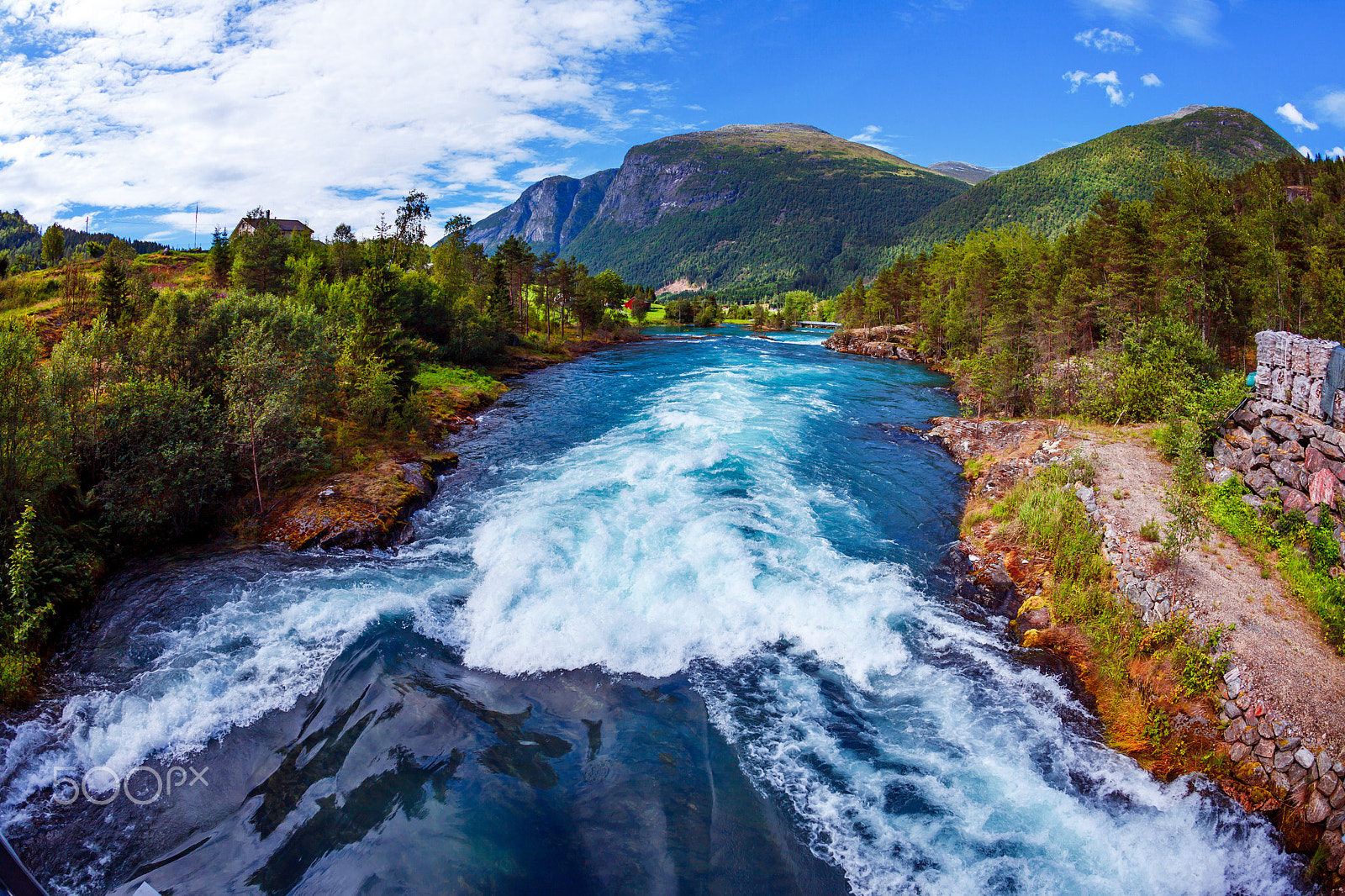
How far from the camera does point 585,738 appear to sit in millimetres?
10000

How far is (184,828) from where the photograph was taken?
26.8 ft

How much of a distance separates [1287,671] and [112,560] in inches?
994

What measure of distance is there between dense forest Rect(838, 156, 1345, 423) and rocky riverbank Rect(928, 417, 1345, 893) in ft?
29.0

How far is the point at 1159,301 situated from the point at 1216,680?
30.6 m

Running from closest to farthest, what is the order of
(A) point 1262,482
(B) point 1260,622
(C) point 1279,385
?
(B) point 1260,622 → (A) point 1262,482 → (C) point 1279,385

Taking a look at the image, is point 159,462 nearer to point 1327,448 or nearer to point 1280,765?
point 1280,765

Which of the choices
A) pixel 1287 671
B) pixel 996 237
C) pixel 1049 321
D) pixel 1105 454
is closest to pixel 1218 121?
pixel 996 237

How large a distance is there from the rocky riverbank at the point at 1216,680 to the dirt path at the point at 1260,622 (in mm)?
24

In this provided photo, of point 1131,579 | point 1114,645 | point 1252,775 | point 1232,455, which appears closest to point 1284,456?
point 1232,455

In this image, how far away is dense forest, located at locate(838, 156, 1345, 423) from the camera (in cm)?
2456

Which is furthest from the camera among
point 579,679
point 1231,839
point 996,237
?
point 996,237

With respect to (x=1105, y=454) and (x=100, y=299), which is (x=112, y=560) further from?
(x=1105, y=454)

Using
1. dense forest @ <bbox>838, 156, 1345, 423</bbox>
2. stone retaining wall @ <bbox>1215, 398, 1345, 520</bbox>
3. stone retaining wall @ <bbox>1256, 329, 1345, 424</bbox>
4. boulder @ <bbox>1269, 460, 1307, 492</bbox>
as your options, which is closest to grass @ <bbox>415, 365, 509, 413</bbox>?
dense forest @ <bbox>838, 156, 1345, 423</bbox>

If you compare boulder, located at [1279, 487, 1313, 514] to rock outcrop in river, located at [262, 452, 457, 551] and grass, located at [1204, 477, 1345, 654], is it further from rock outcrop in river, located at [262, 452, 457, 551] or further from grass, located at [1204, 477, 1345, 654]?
rock outcrop in river, located at [262, 452, 457, 551]
